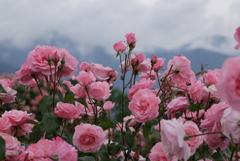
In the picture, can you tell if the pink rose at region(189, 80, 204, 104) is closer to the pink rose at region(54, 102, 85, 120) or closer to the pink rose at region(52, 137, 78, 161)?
the pink rose at region(54, 102, 85, 120)

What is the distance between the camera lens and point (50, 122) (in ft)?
3.96

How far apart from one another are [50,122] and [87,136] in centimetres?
16

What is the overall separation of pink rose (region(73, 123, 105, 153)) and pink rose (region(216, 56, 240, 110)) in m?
0.70

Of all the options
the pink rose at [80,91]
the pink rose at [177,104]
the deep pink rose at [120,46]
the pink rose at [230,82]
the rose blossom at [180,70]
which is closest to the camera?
the pink rose at [230,82]

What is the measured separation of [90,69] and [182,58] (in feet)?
1.59

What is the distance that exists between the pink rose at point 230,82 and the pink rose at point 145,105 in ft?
2.21

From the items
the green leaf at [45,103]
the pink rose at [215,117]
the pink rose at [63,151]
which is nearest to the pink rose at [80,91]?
the green leaf at [45,103]

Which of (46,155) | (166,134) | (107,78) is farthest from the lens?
(107,78)

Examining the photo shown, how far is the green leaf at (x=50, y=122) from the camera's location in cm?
119

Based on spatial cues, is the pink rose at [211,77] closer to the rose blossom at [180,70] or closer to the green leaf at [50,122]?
the rose blossom at [180,70]

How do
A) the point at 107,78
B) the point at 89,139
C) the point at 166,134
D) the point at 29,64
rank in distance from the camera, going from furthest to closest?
the point at 107,78
the point at 29,64
the point at 89,139
the point at 166,134

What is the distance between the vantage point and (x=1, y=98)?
1479 mm

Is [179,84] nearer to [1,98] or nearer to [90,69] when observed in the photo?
[90,69]

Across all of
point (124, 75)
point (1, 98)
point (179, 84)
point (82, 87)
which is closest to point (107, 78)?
point (124, 75)
